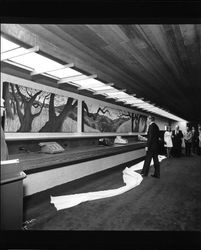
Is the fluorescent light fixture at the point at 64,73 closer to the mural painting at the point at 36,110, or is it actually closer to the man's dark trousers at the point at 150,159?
the mural painting at the point at 36,110

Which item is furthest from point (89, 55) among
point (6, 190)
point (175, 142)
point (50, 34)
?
point (175, 142)

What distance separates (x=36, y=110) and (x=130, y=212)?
258 centimetres

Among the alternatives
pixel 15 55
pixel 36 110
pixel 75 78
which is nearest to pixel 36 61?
pixel 15 55

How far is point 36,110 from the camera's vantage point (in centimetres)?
414

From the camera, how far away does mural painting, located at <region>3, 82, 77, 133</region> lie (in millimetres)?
3610

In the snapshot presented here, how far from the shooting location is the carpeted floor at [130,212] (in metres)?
2.99

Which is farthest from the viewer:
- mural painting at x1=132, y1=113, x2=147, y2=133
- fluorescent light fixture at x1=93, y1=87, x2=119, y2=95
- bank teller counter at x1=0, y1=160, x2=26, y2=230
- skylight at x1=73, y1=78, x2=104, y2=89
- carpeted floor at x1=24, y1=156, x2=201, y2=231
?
mural painting at x1=132, y1=113, x2=147, y2=133

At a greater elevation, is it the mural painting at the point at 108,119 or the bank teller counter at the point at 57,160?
the mural painting at the point at 108,119

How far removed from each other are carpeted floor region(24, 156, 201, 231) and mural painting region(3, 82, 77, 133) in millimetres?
1413

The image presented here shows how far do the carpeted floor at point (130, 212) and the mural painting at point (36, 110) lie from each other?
1413 millimetres

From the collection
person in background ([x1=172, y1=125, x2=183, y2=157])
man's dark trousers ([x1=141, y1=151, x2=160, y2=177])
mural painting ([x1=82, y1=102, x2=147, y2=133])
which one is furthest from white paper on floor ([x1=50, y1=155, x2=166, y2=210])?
person in background ([x1=172, y1=125, x2=183, y2=157])

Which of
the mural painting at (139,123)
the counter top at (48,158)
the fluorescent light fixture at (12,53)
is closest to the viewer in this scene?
the fluorescent light fixture at (12,53)

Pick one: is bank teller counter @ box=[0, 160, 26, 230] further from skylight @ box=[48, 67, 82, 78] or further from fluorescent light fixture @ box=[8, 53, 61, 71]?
skylight @ box=[48, 67, 82, 78]
